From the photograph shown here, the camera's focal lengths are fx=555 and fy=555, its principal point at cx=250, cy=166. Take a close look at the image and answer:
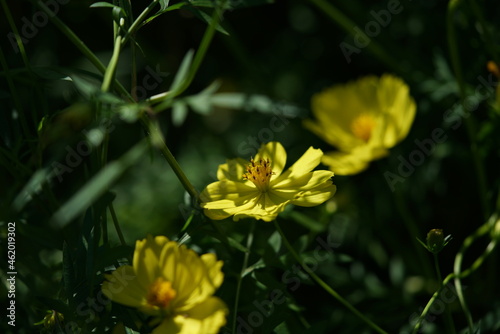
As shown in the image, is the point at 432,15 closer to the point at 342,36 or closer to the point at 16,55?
the point at 342,36

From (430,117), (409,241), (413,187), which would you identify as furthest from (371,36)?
(409,241)

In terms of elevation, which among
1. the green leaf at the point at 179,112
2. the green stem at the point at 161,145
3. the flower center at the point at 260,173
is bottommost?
the flower center at the point at 260,173

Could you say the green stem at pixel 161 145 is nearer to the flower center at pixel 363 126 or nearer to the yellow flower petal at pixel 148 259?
the yellow flower petal at pixel 148 259

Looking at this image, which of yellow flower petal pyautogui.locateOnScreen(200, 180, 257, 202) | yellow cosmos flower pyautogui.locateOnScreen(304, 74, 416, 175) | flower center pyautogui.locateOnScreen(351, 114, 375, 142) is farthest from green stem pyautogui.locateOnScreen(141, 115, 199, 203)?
flower center pyautogui.locateOnScreen(351, 114, 375, 142)

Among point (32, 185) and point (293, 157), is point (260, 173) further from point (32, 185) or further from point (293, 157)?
point (293, 157)

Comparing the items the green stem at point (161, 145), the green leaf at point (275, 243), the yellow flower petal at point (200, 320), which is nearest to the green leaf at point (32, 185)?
the green stem at point (161, 145)

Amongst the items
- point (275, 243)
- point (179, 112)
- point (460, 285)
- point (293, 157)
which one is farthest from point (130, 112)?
point (293, 157)
